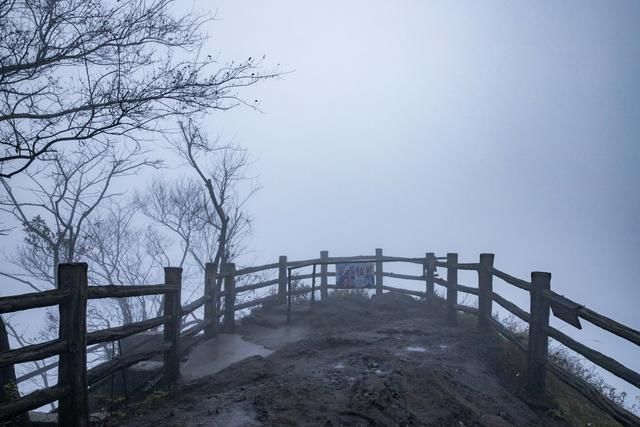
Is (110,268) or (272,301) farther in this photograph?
(110,268)

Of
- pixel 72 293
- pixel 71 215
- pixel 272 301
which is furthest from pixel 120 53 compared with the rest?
pixel 71 215

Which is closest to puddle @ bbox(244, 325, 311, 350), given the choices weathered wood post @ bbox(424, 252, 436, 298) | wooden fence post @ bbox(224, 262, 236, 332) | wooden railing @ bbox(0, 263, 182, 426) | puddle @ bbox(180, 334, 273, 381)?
puddle @ bbox(180, 334, 273, 381)

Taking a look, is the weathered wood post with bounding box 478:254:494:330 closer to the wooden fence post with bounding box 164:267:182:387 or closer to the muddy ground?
the muddy ground

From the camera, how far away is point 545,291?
5.75 meters

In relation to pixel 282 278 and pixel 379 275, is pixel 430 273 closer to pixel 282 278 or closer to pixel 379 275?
pixel 379 275

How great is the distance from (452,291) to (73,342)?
820cm

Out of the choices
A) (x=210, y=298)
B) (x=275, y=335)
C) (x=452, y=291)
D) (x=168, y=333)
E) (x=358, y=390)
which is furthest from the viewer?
A: (x=452, y=291)

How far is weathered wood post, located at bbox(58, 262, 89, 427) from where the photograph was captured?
3633mm

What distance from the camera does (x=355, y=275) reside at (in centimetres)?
1278

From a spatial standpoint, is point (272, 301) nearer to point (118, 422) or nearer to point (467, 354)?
point (467, 354)

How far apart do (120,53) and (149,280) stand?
Answer: 23300 mm

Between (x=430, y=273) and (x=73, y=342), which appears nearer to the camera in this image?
(x=73, y=342)

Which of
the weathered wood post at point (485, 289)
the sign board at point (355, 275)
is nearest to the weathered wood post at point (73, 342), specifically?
the weathered wood post at point (485, 289)

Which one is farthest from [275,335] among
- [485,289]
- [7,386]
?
[7,386]
